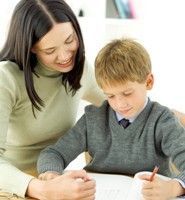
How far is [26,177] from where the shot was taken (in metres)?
1.08

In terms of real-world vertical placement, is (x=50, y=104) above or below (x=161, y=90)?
above

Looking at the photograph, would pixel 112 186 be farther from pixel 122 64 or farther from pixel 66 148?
pixel 122 64

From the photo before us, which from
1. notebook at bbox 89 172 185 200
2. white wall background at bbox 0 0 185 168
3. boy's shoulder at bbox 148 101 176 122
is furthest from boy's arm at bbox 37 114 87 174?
white wall background at bbox 0 0 185 168

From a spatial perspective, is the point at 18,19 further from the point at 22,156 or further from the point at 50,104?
the point at 22,156

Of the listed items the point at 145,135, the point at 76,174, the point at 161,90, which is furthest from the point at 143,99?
the point at 161,90

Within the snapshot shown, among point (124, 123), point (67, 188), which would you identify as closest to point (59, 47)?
point (124, 123)

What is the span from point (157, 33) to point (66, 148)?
1289 millimetres

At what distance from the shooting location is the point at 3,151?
1.20 meters

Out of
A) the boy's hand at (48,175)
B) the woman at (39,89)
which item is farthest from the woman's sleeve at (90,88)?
the boy's hand at (48,175)

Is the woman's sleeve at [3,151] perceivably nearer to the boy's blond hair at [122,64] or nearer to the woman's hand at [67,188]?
the woman's hand at [67,188]

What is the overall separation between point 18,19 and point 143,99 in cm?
42

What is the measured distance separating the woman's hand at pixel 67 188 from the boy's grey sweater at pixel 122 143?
0.38 feet

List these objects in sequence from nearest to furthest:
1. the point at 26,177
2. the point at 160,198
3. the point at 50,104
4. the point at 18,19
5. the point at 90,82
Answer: the point at 160,198 < the point at 26,177 < the point at 18,19 < the point at 50,104 < the point at 90,82

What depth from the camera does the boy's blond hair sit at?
3.67ft
